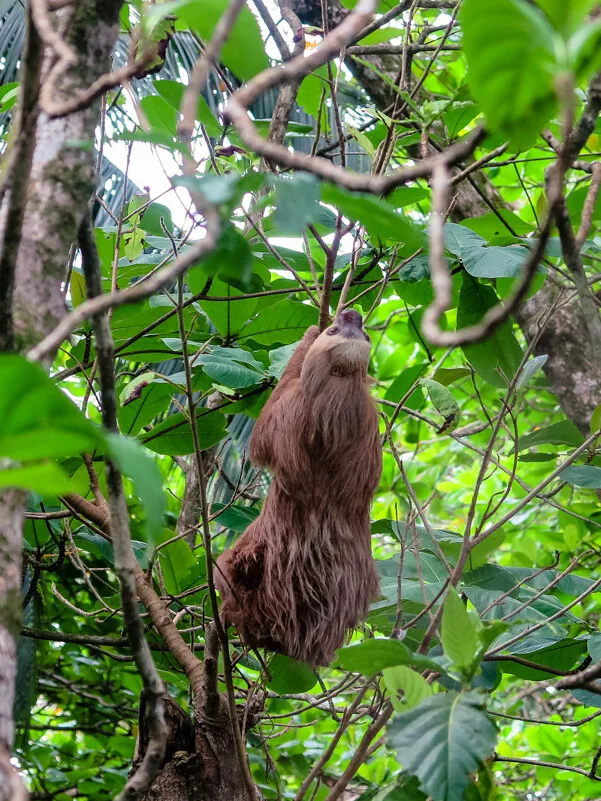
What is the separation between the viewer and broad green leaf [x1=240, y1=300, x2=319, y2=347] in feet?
11.0

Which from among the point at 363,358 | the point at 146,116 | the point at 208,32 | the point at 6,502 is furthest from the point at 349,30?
the point at 363,358

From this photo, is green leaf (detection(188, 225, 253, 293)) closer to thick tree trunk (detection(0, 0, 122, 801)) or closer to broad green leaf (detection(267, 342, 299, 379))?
thick tree trunk (detection(0, 0, 122, 801))

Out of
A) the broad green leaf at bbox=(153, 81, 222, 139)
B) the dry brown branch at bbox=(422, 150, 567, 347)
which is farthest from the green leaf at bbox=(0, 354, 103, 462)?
the broad green leaf at bbox=(153, 81, 222, 139)

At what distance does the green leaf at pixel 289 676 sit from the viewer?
3.36 m

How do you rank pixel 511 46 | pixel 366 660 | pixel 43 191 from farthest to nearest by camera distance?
pixel 366 660, pixel 43 191, pixel 511 46

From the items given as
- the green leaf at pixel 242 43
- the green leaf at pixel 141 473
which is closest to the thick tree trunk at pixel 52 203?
the green leaf at pixel 242 43

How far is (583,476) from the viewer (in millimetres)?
2945

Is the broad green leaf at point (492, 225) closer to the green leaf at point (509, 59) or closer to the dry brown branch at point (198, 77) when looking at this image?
the green leaf at point (509, 59)

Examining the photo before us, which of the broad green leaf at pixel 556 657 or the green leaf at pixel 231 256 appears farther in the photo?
the broad green leaf at pixel 556 657

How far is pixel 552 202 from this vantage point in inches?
50.4

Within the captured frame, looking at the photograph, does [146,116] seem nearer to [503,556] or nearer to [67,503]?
[67,503]

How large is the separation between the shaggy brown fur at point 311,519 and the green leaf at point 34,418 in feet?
6.18

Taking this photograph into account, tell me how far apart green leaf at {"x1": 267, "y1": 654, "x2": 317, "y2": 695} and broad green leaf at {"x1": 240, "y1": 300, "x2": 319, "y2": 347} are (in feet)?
4.40

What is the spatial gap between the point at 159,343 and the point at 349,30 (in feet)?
6.98
